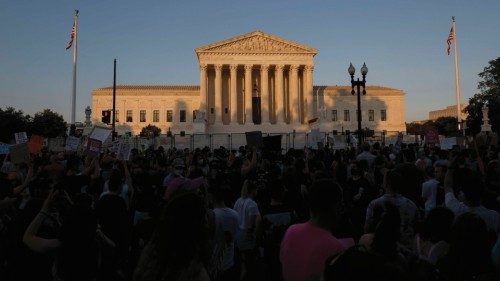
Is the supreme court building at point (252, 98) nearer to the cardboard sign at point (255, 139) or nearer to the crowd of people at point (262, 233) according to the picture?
the cardboard sign at point (255, 139)

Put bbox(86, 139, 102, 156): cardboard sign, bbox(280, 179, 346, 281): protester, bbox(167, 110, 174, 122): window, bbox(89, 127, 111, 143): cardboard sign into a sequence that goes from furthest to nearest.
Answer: bbox(167, 110, 174, 122): window, bbox(89, 127, 111, 143): cardboard sign, bbox(86, 139, 102, 156): cardboard sign, bbox(280, 179, 346, 281): protester

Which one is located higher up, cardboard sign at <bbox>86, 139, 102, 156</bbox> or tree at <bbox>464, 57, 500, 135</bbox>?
tree at <bbox>464, 57, 500, 135</bbox>

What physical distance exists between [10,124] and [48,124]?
8.16 m

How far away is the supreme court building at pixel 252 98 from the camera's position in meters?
64.7

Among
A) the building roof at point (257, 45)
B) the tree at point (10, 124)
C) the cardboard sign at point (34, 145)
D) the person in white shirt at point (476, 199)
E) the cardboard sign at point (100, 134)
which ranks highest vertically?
the building roof at point (257, 45)

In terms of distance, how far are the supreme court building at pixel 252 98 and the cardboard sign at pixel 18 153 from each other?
47.8 m

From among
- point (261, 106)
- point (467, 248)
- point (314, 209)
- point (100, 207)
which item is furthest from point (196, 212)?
point (261, 106)

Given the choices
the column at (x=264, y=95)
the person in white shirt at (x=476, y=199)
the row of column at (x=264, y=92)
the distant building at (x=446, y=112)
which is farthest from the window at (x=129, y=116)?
the distant building at (x=446, y=112)

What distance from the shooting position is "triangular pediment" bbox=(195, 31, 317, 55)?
2535 inches

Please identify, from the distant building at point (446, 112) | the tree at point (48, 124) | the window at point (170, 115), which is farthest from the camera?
the distant building at point (446, 112)

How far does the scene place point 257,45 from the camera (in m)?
65.4

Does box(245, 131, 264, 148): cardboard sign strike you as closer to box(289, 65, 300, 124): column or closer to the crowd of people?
the crowd of people

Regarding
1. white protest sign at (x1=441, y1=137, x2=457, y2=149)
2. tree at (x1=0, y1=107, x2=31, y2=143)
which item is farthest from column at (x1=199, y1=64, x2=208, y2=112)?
white protest sign at (x1=441, y1=137, x2=457, y2=149)

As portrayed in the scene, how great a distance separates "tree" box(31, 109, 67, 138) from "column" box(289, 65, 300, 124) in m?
34.3
